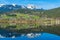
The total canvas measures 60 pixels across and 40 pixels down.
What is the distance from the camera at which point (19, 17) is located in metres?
42.4

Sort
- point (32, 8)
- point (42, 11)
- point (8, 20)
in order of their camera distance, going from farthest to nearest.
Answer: point (32, 8), point (42, 11), point (8, 20)

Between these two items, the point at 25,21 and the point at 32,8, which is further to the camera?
the point at 32,8

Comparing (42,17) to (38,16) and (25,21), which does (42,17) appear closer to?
(38,16)

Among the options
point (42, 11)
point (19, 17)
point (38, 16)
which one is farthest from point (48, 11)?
point (19, 17)

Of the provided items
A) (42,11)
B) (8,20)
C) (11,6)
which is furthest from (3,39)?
(11,6)

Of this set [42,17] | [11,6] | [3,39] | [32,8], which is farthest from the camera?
[11,6]

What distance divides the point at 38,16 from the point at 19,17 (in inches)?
171

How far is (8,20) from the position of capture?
40.3 meters

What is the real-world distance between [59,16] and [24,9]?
765cm

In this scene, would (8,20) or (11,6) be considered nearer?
(8,20)

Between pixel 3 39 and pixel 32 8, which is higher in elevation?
pixel 32 8

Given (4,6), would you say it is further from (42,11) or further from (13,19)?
(13,19)

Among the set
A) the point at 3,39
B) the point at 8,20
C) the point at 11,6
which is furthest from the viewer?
the point at 11,6

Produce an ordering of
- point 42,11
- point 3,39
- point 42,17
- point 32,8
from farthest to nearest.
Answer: point 32,8 → point 42,11 → point 42,17 → point 3,39
